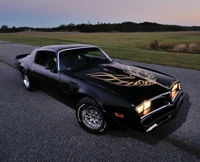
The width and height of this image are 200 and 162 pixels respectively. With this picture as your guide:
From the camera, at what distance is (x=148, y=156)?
110 inches

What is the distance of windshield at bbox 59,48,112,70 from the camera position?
14.0 ft

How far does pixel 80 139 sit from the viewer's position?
3285 millimetres

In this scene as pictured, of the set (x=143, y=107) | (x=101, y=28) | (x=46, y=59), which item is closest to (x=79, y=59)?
(x=46, y=59)

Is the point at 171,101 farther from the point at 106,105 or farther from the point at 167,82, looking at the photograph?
the point at 106,105

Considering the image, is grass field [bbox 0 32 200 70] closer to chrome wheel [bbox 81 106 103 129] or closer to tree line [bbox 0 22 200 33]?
chrome wheel [bbox 81 106 103 129]

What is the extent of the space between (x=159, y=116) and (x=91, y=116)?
1122 mm

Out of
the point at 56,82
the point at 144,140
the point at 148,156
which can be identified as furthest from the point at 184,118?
the point at 56,82

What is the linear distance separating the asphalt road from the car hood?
0.70 metres

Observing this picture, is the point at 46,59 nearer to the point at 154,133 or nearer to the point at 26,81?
the point at 26,81

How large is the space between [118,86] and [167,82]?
102cm

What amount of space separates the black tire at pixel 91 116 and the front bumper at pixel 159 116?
2.19 feet

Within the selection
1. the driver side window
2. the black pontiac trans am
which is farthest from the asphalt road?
the driver side window

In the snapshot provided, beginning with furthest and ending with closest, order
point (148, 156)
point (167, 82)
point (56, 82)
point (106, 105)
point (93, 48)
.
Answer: point (93, 48) → point (56, 82) → point (167, 82) → point (106, 105) → point (148, 156)

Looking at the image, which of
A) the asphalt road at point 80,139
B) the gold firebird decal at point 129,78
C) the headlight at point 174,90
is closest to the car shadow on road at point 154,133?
the asphalt road at point 80,139
